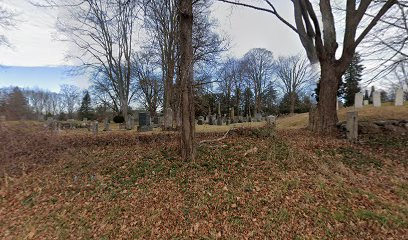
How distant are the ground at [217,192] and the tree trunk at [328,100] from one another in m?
1.08

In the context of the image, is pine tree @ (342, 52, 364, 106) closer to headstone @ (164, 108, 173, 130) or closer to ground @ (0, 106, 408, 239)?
headstone @ (164, 108, 173, 130)

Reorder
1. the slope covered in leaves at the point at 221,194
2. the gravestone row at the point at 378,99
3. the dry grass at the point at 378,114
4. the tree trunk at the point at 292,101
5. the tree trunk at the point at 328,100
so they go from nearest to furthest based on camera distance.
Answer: the slope covered in leaves at the point at 221,194
the tree trunk at the point at 328,100
the dry grass at the point at 378,114
the gravestone row at the point at 378,99
the tree trunk at the point at 292,101

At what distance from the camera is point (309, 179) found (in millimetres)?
4836

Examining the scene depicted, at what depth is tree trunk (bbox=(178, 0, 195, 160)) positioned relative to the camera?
5.64 meters

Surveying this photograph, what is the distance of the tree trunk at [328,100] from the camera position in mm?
8266

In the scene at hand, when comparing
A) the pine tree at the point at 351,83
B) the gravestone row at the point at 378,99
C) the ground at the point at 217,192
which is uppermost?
the pine tree at the point at 351,83

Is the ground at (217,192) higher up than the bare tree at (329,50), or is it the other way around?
the bare tree at (329,50)

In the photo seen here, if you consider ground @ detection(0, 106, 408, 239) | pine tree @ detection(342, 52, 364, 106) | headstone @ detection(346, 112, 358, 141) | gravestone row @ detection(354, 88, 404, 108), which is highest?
pine tree @ detection(342, 52, 364, 106)

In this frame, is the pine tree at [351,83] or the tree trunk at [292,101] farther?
the tree trunk at [292,101]

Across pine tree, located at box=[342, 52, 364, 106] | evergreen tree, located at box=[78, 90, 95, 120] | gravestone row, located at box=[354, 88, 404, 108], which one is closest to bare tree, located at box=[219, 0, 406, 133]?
gravestone row, located at box=[354, 88, 404, 108]

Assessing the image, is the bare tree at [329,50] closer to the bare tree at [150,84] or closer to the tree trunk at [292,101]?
the bare tree at [150,84]

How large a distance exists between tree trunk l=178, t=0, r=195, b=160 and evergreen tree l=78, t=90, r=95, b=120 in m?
46.6

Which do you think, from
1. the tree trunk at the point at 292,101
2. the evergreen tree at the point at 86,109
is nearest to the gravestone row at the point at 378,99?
the tree trunk at the point at 292,101

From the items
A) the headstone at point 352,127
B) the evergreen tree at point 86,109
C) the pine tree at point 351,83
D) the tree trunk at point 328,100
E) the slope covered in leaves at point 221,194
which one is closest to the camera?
the slope covered in leaves at point 221,194
